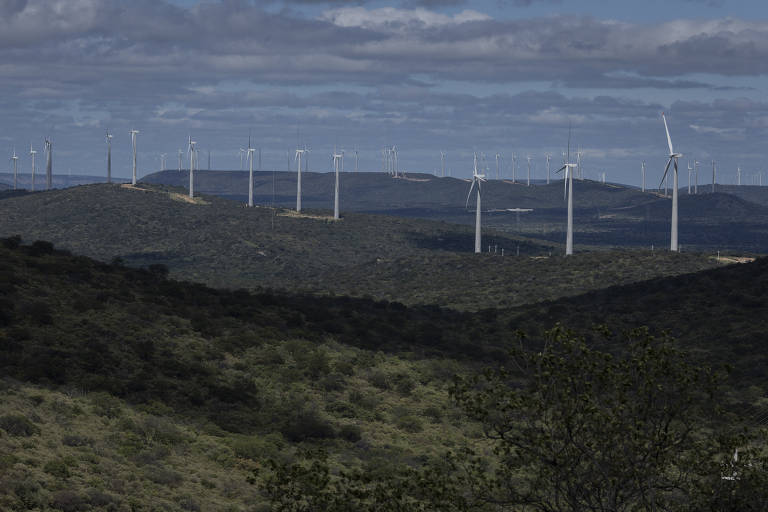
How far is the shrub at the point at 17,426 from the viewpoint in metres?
41.2

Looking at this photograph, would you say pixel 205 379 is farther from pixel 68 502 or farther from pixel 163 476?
pixel 68 502

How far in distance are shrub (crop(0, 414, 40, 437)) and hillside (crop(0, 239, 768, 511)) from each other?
0.07m

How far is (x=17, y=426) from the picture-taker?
4144cm

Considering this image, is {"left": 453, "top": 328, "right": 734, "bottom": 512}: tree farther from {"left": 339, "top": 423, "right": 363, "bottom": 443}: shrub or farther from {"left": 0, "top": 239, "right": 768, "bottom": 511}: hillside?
{"left": 339, "top": 423, "right": 363, "bottom": 443}: shrub

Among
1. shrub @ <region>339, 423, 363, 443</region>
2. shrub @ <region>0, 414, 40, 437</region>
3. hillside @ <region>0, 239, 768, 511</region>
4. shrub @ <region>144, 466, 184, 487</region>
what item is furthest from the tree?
shrub @ <region>339, 423, 363, 443</region>

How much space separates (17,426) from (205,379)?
1816cm

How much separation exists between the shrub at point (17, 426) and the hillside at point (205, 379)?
65 millimetres

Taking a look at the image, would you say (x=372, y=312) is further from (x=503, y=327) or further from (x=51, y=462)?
(x=51, y=462)

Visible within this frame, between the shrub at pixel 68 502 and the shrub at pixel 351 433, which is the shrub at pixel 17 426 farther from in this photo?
the shrub at pixel 351 433

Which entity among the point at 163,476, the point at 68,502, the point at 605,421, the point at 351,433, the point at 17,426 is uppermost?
the point at 605,421

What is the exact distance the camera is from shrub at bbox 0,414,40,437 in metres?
41.2

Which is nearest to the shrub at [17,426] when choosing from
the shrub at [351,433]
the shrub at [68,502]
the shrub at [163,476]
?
the shrub at [163,476]

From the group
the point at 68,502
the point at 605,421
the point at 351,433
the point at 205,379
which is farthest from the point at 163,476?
the point at 605,421

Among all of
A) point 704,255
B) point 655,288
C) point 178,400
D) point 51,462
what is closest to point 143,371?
point 178,400
